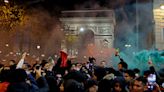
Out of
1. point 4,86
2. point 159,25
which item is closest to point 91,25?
point 159,25

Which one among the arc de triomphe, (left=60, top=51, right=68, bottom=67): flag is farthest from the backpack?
the arc de triomphe

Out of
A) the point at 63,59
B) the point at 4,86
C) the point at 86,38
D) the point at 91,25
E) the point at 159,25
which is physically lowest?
the point at 86,38

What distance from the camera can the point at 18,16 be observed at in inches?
1033

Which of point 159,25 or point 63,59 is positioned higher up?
point 63,59

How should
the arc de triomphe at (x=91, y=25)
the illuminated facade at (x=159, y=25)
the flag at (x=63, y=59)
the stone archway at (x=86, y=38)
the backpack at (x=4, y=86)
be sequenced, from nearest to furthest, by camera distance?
the backpack at (x=4, y=86)
the flag at (x=63, y=59)
the illuminated facade at (x=159, y=25)
the stone archway at (x=86, y=38)
the arc de triomphe at (x=91, y=25)

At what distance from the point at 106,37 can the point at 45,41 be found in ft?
22.2

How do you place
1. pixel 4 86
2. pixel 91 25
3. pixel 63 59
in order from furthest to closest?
pixel 91 25 → pixel 63 59 → pixel 4 86

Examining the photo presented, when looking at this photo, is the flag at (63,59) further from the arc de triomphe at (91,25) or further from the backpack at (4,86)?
the arc de triomphe at (91,25)

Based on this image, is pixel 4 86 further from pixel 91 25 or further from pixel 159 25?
pixel 91 25

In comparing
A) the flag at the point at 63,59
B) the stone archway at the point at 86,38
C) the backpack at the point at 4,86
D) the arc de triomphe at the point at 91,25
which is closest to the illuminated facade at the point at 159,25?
the flag at the point at 63,59

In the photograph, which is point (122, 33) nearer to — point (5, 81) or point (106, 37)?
point (106, 37)

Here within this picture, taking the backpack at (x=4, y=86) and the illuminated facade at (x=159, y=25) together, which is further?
the illuminated facade at (x=159, y=25)

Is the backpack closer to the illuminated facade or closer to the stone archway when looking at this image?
the illuminated facade

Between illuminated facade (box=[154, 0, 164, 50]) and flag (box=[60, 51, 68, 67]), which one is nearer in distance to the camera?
flag (box=[60, 51, 68, 67])
